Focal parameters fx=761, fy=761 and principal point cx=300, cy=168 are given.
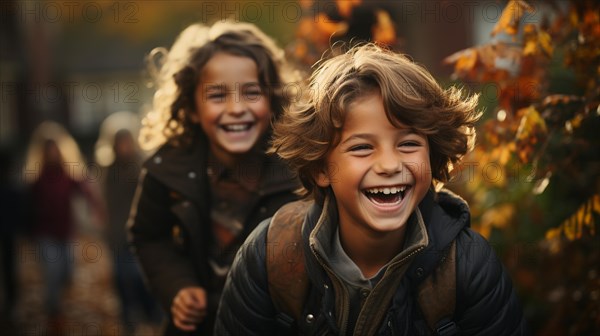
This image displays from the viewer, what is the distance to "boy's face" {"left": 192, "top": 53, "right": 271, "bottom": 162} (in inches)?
134

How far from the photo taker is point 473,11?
→ 15695 millimetres

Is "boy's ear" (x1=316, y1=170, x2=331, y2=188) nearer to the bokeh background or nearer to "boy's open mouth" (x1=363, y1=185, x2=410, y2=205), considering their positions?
"boy's open mouth" (x1=363, y1=185, x2=410, y2=205)

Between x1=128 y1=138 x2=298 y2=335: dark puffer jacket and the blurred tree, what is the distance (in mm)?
1027

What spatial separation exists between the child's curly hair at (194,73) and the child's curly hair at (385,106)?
76cm

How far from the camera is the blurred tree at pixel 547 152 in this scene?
3.28m

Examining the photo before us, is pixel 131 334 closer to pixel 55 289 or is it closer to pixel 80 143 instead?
pixel 55 289

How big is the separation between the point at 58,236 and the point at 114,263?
0.86m

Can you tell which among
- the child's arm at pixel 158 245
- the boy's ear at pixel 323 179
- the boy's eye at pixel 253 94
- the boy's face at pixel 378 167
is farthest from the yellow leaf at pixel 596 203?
the child's arm at pixel 158 245

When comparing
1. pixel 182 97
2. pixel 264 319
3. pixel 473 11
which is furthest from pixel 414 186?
pixel 473 11

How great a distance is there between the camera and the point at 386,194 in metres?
2.55

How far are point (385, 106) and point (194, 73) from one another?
54.0 inches

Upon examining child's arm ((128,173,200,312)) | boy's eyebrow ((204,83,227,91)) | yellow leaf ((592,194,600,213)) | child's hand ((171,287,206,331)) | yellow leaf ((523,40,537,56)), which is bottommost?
child's hand ((171,287,206,331))

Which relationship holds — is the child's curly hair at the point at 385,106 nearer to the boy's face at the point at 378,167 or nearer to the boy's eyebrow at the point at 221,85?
the boy's face at the point at 378,167

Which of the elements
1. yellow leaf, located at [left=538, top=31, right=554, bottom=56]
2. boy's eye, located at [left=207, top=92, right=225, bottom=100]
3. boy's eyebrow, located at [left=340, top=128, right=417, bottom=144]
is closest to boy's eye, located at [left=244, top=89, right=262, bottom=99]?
boy's eye, located at [left=207, top=92, right=225, bottom=100]
